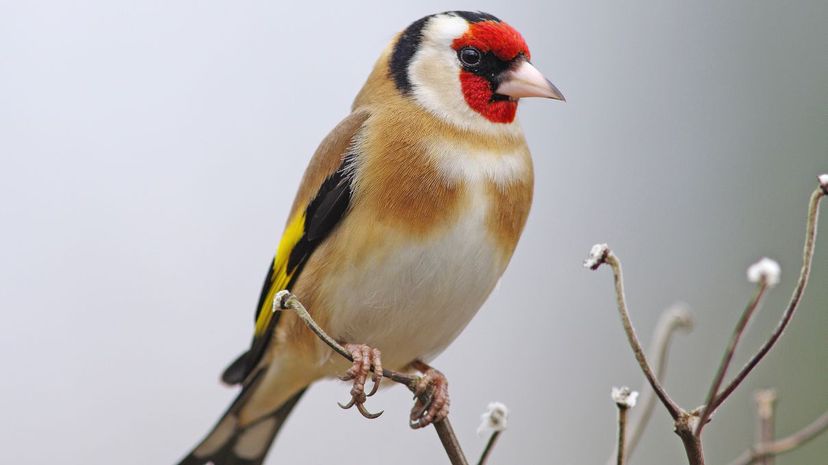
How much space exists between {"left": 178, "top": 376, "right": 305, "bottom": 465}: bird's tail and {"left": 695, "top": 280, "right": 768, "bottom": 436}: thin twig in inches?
69.5

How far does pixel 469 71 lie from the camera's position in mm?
2373

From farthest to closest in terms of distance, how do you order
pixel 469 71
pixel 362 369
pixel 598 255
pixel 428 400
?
pixel 469 71
pixel 362 369
pixel 428 400
pixel 598 255

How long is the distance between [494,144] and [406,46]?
16.9 inches

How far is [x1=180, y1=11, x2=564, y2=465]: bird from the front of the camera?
2236 mm

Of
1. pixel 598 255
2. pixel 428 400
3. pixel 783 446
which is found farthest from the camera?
pixel 428 400

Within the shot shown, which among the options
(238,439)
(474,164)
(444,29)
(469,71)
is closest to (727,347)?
(474,164)

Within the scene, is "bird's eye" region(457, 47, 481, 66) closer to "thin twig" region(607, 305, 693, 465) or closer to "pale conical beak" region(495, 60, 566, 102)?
"pale conical beak" region(495, 60, 566, 102)

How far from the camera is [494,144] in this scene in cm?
233

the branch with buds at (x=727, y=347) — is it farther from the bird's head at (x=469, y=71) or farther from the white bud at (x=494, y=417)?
the bird's head at (x=469, y=71)

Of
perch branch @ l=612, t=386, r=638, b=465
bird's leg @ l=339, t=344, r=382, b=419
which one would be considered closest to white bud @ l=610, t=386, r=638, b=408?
perch branch @ l=612, t=386, r=638, b=465

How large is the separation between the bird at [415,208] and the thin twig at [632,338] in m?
0.81

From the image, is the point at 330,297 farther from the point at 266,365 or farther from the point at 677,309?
the point at 677,309

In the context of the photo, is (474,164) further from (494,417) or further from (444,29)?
(494,417)

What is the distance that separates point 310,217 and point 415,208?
1.05ft
